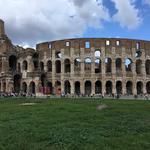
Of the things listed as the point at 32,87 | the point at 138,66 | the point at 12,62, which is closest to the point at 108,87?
the point at 138,66

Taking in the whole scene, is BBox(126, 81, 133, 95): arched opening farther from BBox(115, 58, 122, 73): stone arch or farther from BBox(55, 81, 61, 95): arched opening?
BBox(55, 81, 61, 95): arched opening

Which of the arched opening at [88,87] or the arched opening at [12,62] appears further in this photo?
the arched opening at [12,62]

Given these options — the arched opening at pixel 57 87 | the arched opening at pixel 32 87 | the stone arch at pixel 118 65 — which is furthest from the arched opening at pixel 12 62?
the stone arch at pixel 118 65

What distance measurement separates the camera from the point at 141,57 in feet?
220

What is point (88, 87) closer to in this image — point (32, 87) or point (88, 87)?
point (88, 87)

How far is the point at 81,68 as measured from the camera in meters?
65.6

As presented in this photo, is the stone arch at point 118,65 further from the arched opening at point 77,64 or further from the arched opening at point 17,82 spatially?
the arched opening at point 17,82

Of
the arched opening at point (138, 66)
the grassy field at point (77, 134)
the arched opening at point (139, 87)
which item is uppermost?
the arched opening at point (138, 66)

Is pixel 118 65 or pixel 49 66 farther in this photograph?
pixel 49 66

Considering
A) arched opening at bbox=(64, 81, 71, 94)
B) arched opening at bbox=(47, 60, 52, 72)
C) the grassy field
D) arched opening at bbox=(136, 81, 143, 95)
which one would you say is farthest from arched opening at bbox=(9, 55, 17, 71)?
the grassy field

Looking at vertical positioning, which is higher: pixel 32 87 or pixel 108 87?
pixel 32 87

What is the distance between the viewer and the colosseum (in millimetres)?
64812

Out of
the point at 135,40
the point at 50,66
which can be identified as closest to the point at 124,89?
the point at 135,40

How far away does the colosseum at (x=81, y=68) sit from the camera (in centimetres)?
6481
